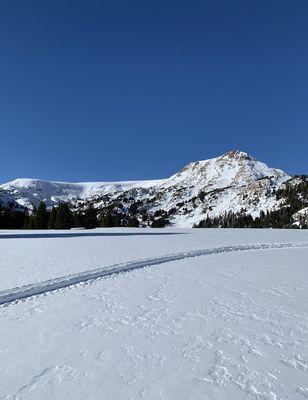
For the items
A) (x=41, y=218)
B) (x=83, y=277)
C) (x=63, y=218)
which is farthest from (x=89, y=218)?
(x=83, y=277)

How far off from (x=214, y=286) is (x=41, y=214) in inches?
2993

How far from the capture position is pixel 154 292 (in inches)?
533

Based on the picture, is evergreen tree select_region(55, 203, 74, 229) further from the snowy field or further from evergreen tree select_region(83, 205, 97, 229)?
the snowy field

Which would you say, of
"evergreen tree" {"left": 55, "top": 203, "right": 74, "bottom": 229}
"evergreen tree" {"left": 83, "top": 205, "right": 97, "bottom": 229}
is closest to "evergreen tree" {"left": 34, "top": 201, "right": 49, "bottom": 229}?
"evergreen tree" {"left": 55, "top": 203, "right": 74, "bottom": 229}

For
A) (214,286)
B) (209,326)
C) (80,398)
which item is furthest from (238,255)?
(80,398)

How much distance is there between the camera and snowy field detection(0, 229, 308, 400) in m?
6.43

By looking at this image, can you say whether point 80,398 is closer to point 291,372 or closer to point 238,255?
point 291,372

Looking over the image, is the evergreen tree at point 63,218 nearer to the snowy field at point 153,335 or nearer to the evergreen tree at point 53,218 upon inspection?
the evergreen tree at point 53,218

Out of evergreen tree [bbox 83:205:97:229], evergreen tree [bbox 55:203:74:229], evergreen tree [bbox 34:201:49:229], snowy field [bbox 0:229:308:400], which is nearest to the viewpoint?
snowy field [bbox 0:229:308:400]

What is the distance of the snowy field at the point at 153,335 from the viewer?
6434mm

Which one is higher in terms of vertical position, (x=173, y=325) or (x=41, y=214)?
(x=41, y=214)

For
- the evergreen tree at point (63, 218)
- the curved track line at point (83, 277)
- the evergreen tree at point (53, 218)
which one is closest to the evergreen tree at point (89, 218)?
the evergreen tree at point (63, 218)

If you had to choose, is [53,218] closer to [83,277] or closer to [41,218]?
[41,218]

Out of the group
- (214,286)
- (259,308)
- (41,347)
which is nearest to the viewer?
(41,347)
